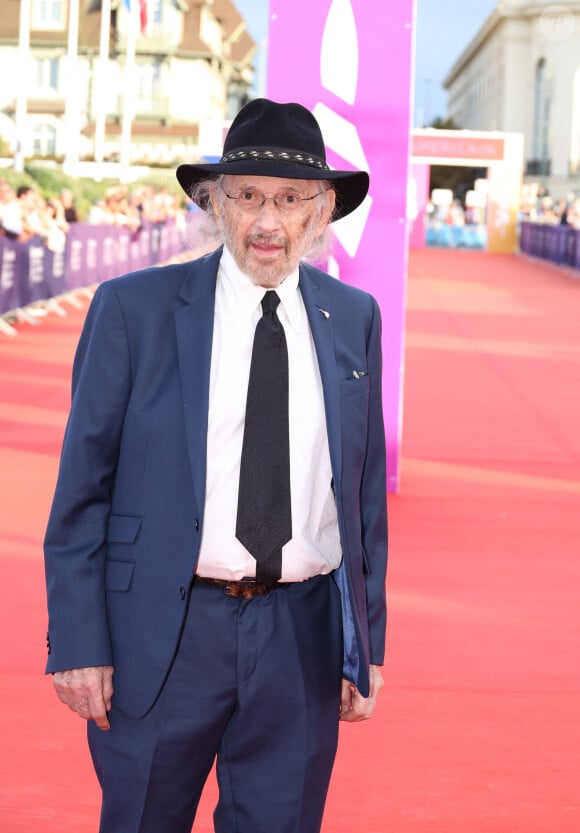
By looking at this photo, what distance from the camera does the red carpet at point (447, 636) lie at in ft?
14.1

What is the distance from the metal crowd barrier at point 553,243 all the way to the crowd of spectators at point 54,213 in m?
14.9

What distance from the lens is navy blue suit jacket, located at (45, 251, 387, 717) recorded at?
2.71 m

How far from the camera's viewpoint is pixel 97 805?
4.16m

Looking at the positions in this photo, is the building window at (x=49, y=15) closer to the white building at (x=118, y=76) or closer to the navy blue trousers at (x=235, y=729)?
the white building at (x=118, y=76)

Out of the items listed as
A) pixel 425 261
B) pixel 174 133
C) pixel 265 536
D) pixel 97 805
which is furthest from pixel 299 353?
pixel 174 133

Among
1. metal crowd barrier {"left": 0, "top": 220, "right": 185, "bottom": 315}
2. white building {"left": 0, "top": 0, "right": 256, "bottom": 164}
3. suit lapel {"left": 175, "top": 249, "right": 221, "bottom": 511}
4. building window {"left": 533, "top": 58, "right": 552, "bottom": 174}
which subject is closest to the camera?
suit lapel {"left": 175, "top": 249, "right": 221, "bottom": 511}

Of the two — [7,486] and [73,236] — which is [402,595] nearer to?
[7,486]

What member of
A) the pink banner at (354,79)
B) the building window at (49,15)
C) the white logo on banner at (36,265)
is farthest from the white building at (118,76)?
the pink banner at (354,79)

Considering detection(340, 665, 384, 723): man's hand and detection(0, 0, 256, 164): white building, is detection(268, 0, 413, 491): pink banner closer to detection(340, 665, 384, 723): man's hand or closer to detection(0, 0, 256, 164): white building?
detection(340, 665, 384, 723): man's hand

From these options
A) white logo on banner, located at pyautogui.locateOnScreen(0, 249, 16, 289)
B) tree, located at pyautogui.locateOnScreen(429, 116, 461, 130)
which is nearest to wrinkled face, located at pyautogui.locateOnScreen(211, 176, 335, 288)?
white logo on banner, located at pyautogui.locateOnScreen(0, 249, 16, 289)

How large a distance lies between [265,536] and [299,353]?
1.29ft

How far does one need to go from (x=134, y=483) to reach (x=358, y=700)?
2.38ft

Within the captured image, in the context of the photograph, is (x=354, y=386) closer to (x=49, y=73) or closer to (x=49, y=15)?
(x=49, y=73)

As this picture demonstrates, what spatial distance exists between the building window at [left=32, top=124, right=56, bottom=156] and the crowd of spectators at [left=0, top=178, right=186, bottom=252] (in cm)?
5224
